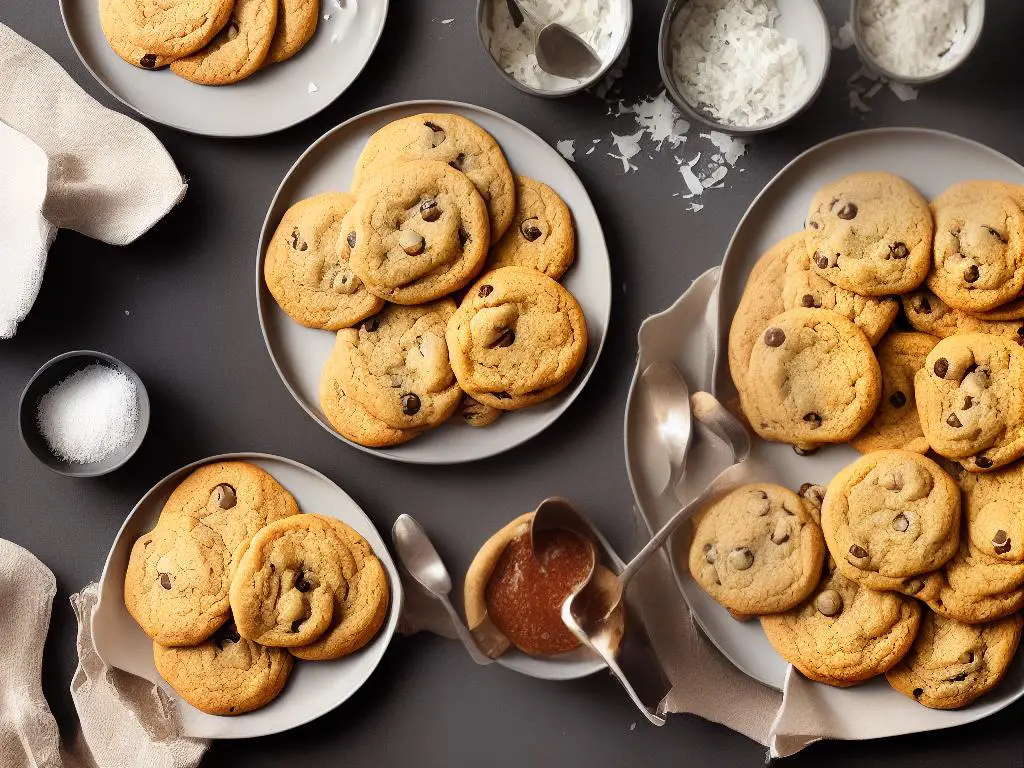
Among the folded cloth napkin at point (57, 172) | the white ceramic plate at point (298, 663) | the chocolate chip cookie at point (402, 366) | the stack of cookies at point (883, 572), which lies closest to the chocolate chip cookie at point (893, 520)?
the stack of cookies at point (883, 572)

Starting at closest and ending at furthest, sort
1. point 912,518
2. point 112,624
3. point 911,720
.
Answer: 1. point 912,518
2. point 911,720
3. point 112,624

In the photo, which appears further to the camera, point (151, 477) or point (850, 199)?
point (151, 477)

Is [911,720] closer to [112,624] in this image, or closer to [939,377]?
[939,377]

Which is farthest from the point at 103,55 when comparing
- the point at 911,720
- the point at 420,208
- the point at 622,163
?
the point at 911,720

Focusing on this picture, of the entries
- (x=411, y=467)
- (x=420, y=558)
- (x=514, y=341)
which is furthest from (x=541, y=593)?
(x=514, y=341)

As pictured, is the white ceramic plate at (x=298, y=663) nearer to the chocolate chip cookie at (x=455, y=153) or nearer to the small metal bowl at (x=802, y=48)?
the chocolate chip cookie at (x=455, y=153)

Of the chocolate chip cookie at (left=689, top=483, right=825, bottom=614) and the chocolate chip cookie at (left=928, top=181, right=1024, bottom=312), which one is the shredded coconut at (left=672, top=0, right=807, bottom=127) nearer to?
the chocolate chip cookie at (left=928, top=181, right=1024, bottom=312)

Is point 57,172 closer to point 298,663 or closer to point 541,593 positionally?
point 298,663
